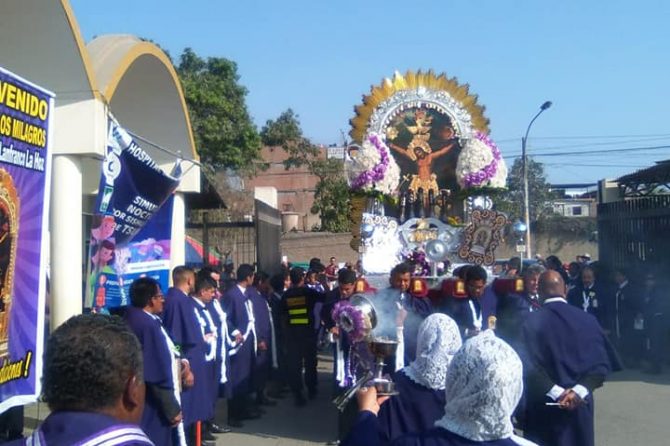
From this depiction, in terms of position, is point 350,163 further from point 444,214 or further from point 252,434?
point 252,434

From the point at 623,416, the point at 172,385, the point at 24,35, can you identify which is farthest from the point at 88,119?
the point at 623,416

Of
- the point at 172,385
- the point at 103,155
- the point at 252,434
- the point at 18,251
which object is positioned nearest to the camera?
the point at 18,251

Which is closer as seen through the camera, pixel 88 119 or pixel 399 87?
pixel 88 119

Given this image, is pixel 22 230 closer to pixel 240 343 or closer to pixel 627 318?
pixel 240 343

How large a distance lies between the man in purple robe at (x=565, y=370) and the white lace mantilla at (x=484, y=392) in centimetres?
304

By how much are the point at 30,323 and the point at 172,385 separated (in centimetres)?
135

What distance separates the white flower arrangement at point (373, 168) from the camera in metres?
11.5

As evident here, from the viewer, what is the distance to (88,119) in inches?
300

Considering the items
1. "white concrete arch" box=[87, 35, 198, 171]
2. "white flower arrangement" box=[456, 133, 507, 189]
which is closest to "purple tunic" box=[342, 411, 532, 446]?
"white concrete arch" box=[87, 35, 198, 171]

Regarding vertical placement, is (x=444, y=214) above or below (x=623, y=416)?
above

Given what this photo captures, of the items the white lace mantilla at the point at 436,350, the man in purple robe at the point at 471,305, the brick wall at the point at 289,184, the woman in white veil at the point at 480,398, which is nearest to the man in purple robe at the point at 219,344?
the man in purple robe at the point at 471,305

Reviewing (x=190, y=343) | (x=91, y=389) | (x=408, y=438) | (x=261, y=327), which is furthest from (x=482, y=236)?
(x=91, y=389)

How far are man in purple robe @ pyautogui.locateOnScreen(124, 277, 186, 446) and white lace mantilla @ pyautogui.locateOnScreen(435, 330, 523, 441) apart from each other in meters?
3.39

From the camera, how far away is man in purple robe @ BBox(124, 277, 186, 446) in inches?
233
